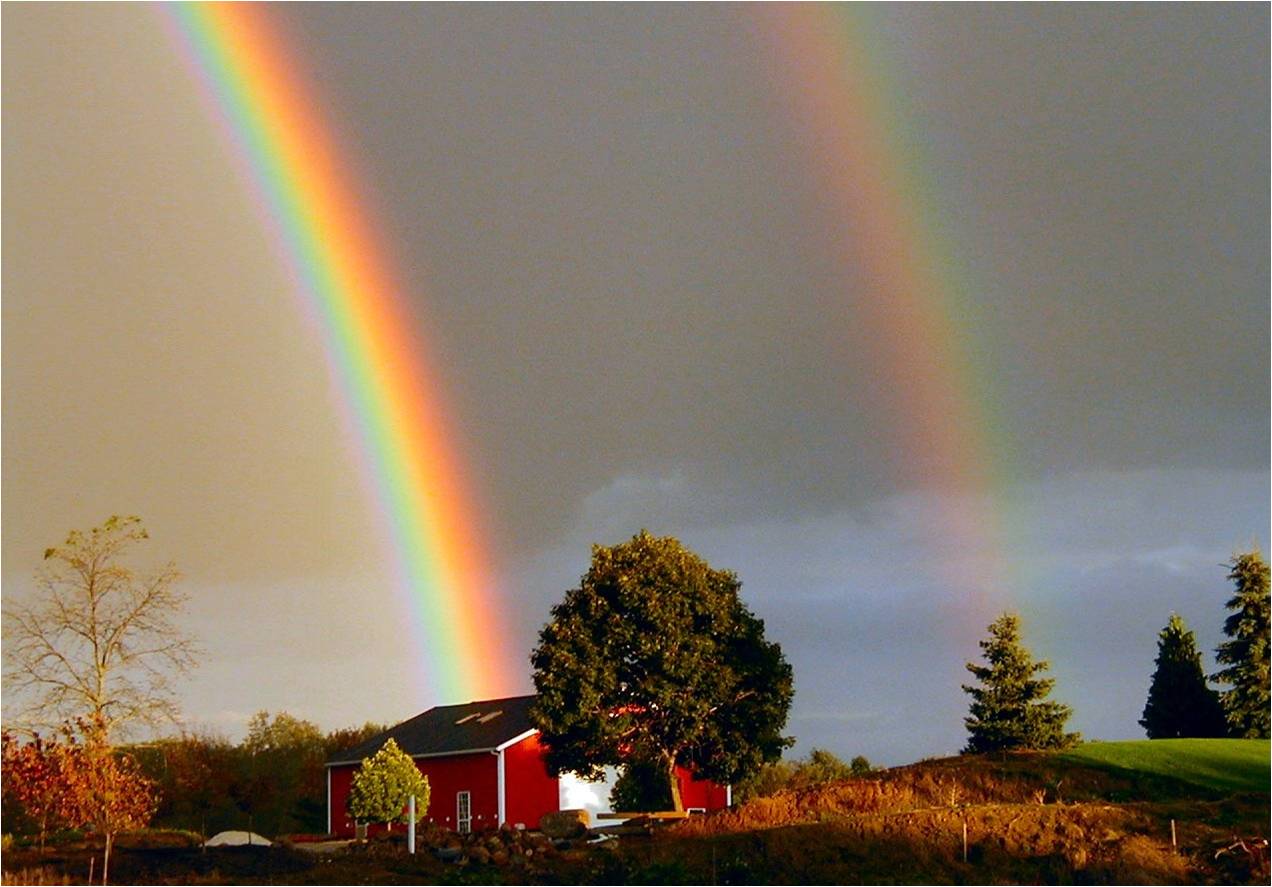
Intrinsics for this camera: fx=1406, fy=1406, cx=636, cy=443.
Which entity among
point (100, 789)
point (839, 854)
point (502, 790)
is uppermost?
point (100, 789)

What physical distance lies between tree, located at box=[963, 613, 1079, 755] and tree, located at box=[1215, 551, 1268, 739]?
5714mm

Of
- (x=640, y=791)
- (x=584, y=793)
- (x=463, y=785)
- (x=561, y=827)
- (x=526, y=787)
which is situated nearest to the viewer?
(x=561, y=827)

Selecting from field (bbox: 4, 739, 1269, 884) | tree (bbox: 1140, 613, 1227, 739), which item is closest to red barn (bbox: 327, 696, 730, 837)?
field (bbox: 4, 739, 1269, 884)

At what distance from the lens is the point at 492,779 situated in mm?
44188

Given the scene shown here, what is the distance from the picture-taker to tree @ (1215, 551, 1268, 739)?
4959 centimetres

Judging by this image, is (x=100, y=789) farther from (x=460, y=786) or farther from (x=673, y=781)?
(x=460, y=786)

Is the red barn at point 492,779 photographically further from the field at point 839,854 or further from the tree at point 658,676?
the field at point 839,854

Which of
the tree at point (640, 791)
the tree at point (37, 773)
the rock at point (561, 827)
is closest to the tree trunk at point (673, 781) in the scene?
the tree at point (640, 791)

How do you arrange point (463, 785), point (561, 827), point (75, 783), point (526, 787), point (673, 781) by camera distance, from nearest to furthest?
point (75, 783) → point (561, 827) → point (673, 781) → point (526, 787) → point (463, 785)

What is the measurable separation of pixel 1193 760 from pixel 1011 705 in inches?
516

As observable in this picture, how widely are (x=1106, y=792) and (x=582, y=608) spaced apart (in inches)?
547

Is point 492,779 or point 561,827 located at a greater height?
point 492,779

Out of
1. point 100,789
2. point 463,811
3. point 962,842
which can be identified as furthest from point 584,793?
point 100,789

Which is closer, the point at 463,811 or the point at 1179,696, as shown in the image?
the point at 463,811
